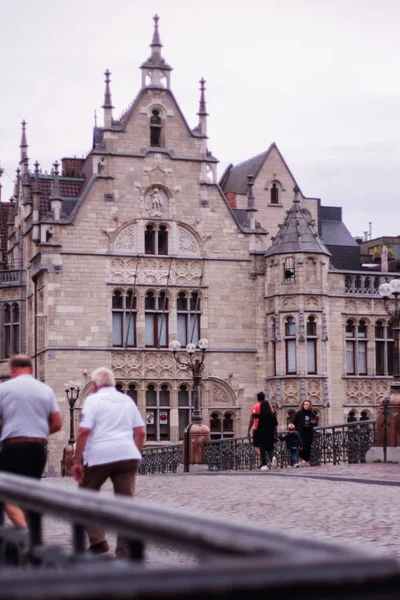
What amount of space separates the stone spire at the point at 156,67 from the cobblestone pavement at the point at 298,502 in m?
27.0

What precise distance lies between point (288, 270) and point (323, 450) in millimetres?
17886

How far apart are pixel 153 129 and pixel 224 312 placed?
7.78 m

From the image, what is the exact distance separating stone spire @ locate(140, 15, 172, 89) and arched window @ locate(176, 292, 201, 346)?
27.7ft

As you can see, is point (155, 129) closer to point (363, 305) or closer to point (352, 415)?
point (363, 305)

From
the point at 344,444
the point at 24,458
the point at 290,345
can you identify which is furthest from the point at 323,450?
the point at 24,458

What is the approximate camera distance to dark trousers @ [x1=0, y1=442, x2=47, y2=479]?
1035 cm

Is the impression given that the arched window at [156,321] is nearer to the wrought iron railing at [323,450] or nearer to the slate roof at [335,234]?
the wrought iron railing at [323,450]

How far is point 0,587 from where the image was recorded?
2.51 metres

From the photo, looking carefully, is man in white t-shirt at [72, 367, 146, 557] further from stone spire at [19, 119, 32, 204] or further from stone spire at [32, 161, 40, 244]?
stone spire at [19, 119, 32, 204]

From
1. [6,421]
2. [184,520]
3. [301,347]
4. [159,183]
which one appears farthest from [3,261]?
[184,520]

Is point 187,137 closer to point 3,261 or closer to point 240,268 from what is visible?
point 240,268

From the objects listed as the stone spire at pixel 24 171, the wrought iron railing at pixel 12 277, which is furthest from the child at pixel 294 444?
the stone spire at pixel 24 171

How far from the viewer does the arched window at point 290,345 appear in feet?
168

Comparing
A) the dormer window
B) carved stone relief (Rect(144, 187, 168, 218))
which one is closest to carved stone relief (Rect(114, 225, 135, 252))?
carved stone relief (Rect(144, 187, 168, 218))
